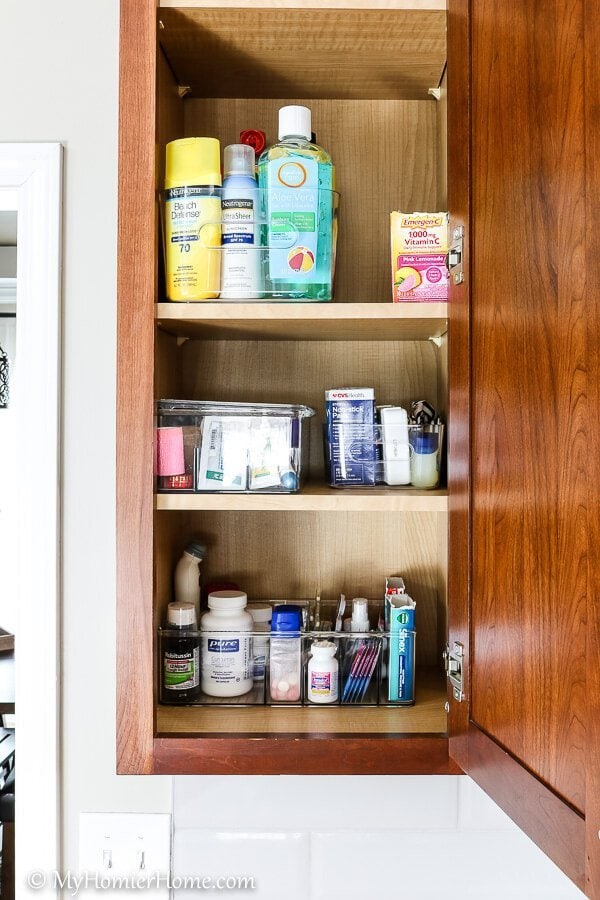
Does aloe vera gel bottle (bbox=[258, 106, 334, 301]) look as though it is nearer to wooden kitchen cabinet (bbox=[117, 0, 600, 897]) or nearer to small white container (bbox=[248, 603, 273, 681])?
wooden kitchen cabinet (bbox=[117, 0, 600, 897])

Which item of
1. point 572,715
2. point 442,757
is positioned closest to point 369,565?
point 442,757

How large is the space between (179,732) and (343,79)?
86 cm

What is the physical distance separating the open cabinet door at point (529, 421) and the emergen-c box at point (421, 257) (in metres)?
0.10

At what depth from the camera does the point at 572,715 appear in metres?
0.50

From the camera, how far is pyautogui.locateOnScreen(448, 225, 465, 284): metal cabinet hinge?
29.1 inches

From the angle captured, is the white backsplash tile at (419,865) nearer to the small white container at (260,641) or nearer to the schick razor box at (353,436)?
the small white container at (260,641)

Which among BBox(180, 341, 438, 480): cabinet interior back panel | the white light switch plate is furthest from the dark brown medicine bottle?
BBox(180, 341, 438, 480): cabinet interior back panel

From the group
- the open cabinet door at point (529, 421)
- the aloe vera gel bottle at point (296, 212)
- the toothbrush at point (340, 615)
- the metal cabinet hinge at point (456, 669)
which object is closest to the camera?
the open cabinet door at point (529, 421)

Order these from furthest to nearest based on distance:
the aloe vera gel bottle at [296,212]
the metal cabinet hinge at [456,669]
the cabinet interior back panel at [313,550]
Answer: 1. the cabinet interior back panel at [313,550]
2. the aloe vera gel bottle at [296,212]
3. the metal cabinet hinge at [456,669]

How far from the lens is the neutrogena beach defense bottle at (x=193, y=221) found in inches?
32.6

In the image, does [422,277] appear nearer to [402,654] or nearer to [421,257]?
[421,257]

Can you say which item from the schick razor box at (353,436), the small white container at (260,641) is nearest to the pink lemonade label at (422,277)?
the schick razor box at (353,436)

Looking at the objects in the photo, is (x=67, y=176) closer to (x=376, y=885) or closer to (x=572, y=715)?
(x=572, y=715)

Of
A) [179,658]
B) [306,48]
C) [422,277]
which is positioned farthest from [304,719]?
[306,48]
